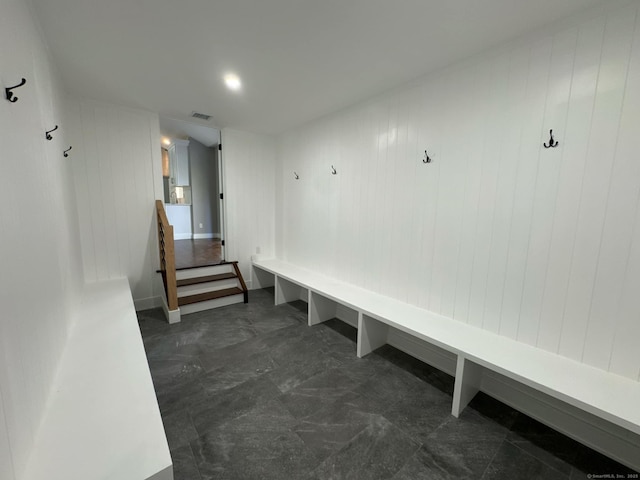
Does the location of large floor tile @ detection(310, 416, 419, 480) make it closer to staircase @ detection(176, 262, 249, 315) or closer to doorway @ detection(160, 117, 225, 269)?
staircase @ detection(176, 262, 249, 315)

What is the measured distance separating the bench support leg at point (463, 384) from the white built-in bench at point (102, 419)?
1.67 m

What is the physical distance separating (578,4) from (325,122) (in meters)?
2.27

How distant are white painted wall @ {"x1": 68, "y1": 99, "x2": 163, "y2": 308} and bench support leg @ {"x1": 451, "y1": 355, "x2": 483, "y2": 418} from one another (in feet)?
11.7

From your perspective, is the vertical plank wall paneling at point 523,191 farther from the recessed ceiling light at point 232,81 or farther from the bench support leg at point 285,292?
the bench support leg at point 285,292

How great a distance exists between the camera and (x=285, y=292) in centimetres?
371

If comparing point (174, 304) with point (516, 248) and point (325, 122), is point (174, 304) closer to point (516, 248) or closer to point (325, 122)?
point (325, 122)

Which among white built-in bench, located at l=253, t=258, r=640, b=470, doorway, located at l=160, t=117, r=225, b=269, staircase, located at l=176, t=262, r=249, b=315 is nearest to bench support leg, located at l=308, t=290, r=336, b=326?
white built-in bench, located at l=253, t=258, r=640, b=470

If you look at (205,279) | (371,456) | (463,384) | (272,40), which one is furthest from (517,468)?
(205,279)

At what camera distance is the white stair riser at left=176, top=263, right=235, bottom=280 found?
359cm

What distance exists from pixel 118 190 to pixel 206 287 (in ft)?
5.25

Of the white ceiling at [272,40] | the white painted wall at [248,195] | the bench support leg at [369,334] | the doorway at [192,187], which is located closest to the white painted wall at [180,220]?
the doorway at [192,187]

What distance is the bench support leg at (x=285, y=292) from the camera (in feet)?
11.9

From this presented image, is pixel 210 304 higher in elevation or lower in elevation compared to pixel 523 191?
lower

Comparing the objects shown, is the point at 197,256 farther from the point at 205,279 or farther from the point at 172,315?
the point at 172,315
